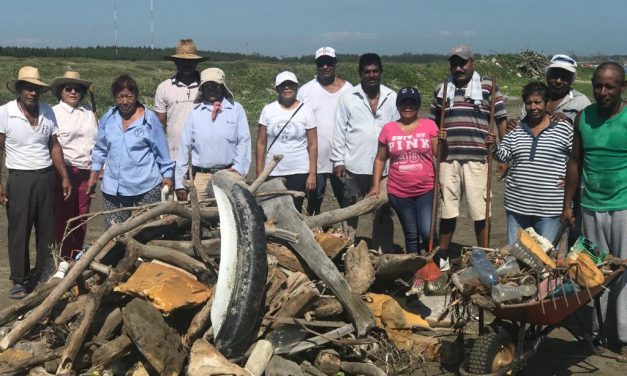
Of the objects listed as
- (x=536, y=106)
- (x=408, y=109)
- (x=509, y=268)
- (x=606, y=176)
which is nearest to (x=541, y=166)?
(x=536, y=106)

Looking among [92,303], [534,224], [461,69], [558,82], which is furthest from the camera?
[461,69]

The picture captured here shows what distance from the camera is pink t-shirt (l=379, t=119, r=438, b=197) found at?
665 cm

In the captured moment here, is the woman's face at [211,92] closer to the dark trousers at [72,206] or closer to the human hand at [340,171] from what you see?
the human hand at [340,171]

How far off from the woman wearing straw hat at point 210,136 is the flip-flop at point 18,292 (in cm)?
184

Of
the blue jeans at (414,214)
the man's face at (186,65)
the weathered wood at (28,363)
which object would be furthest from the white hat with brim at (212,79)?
the weathered wood at (28,363)

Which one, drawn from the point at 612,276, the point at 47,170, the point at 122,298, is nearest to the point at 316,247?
the point at 122,298

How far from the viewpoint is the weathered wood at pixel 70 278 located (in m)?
5.05

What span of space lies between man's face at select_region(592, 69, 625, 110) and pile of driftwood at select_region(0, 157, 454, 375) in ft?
5.89

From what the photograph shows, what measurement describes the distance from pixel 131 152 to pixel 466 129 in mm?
3089

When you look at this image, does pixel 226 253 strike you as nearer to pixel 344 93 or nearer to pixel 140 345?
pixel 140 345

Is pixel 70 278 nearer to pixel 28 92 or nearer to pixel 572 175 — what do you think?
pixel 28 92

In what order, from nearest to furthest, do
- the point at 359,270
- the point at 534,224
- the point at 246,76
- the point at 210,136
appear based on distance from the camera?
the point at 359,270 < the point at 534,224 < the point at 210,136 < the point at 246,76

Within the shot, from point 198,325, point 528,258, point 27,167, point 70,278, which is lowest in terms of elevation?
point 198,325

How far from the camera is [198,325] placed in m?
4.89
